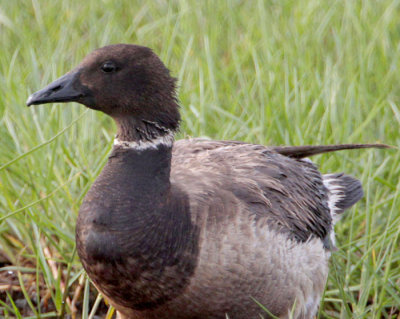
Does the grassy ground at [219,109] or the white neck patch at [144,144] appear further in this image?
the grassy ground at [219,109]

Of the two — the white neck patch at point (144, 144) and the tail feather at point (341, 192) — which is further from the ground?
the white neck patch at point (144, 144)

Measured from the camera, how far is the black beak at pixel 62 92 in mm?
3461

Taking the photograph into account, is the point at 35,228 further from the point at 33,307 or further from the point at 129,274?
the point at 129,274

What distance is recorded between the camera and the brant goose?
3.41 m

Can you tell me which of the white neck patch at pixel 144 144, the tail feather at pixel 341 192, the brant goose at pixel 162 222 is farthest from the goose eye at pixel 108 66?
the tail feather at pixel 341 192

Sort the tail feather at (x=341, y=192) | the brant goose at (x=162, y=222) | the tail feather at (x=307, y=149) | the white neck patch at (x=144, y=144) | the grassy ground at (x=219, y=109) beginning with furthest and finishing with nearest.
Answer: the tail feather at (x=341, y=192) < the tail feather at (x=307, y=149) < the grassy ground at (x=219, y=109) < the white neck patch at (x=144, y=144) < the brant goose at (x=162, y=222)

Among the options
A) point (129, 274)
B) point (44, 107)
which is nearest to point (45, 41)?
point (44, 107)

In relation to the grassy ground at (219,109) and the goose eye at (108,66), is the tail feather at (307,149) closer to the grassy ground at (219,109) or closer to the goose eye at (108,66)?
the grassy ground at (219,109)

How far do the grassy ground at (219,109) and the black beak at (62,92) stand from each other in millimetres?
212

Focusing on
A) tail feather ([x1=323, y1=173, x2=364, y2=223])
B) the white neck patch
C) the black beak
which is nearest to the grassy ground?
tail feather ([x1=323, y1=173, x2=364, y2=223])

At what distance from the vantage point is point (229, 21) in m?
6.32

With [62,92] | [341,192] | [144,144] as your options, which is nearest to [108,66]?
[62,92]

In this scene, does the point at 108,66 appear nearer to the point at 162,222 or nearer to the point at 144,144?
the point at 144,144

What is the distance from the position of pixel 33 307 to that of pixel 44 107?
57.4 inches
